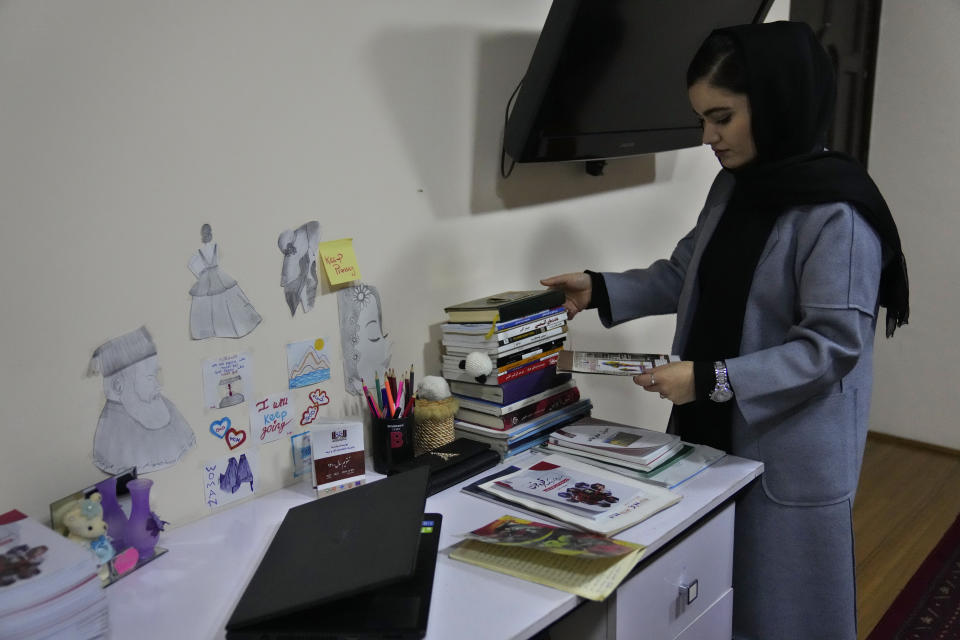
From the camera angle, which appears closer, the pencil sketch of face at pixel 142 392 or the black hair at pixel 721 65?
the pencil sketch of face at pixel 142 392

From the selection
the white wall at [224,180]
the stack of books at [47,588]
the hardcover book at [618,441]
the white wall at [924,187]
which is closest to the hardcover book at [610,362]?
the hardcover book at [618,441]

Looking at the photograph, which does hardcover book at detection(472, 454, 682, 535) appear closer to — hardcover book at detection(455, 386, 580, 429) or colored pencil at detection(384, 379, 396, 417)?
hardcover book at detection(455, 386, 580, 429)

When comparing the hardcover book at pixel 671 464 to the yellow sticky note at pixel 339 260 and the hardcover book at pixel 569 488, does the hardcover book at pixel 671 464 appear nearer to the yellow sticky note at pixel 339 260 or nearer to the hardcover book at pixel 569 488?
the hardcover book at pixel 569 488

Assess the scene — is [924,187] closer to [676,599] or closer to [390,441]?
→ [676,599]

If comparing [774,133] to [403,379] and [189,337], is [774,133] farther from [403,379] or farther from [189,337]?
[189,337]

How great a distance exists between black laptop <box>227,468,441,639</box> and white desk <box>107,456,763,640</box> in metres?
0.04

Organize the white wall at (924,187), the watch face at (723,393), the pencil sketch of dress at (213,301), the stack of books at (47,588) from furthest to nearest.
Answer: the white wall at (924,187), the watch face at (723,393), the pencil sketch of dress at (213,301), the stack of books at (47,588)

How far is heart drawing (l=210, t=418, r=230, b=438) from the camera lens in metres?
1.35

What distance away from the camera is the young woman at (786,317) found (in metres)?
1.37

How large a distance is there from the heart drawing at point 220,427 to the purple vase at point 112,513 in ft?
0.67

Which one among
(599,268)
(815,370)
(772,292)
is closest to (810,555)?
(815,370)

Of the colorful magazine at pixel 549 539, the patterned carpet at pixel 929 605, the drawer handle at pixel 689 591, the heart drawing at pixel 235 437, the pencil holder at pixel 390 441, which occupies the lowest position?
the patterned carpet at pixel 929 605

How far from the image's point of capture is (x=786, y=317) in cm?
147

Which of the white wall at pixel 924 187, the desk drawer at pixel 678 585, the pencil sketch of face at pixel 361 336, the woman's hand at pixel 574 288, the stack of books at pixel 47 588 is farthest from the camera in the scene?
the white wall at pixel 924 187
